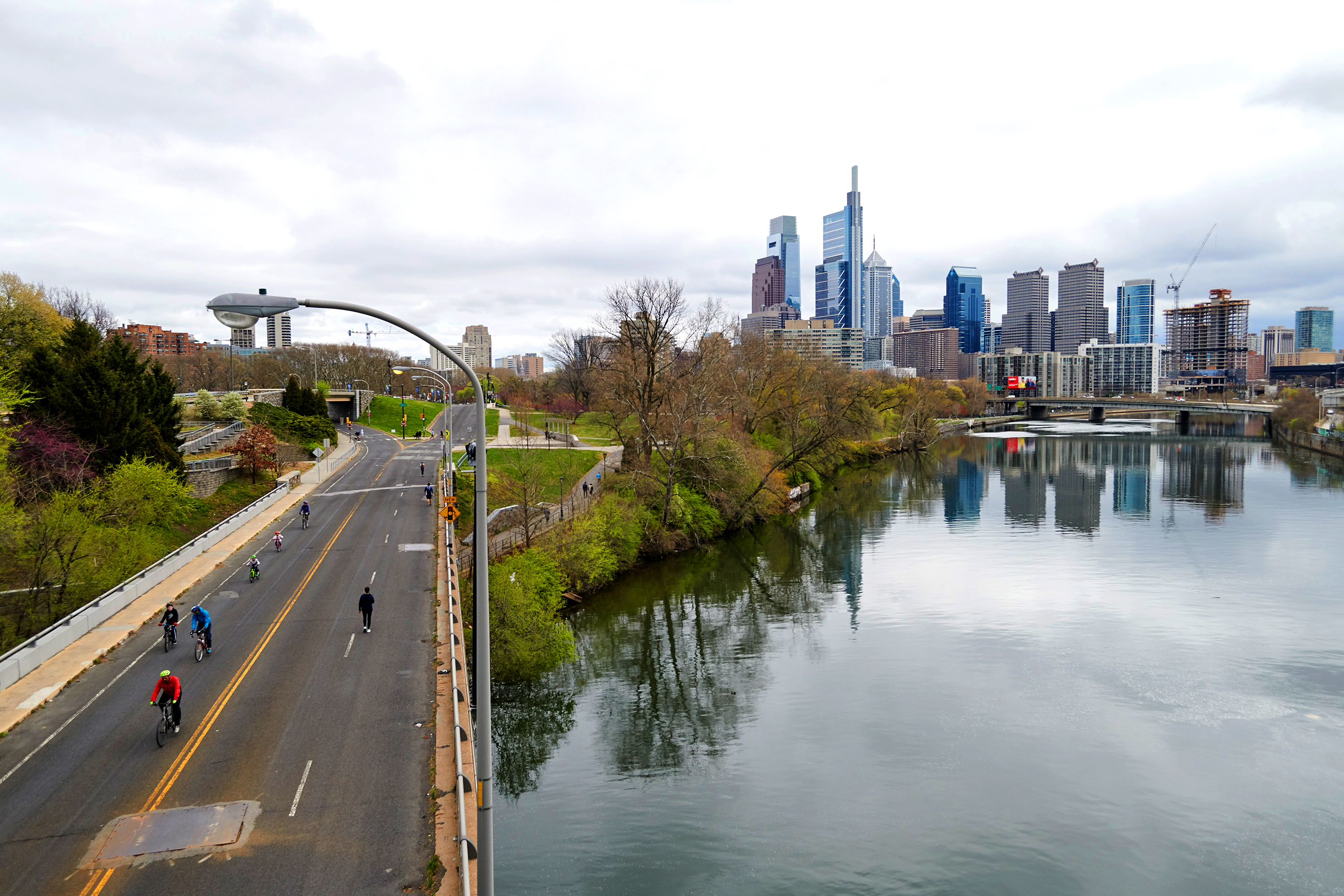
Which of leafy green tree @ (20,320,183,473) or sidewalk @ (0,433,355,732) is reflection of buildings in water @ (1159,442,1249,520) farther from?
leafy green tree @ (20,320,183,473)

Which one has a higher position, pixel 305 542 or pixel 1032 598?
pixel 305 542

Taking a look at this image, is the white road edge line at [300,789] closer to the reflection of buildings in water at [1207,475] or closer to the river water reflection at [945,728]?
the river water reflection at [945,728]

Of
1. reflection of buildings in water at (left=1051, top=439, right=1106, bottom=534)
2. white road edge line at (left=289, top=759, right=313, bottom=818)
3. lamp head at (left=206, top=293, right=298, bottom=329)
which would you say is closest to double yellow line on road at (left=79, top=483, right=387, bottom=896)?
white road edge line at (left=289, top=759, right=313, bottom=818)

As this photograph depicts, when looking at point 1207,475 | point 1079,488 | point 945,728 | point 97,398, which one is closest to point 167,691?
point 945,728

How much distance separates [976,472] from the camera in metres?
101

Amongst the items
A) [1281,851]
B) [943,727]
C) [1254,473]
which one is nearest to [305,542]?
[943,727]

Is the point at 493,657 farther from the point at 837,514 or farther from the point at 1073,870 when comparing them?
the point at 837,514

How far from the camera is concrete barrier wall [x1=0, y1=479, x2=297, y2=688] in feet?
76.0

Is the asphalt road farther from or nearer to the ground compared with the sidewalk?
nearer to the ground

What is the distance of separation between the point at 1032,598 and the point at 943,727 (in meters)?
18.2

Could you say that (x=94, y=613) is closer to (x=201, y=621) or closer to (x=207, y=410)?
(x=201, y=621)

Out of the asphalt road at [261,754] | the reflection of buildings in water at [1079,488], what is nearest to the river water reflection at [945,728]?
the asphalt road at [261,754]

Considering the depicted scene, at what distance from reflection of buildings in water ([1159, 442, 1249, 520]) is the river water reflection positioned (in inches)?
841

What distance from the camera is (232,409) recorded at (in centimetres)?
Answer: 7969
